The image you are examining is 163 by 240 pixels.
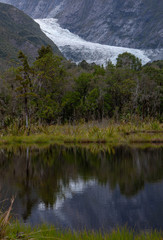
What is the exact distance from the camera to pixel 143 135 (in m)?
24.1

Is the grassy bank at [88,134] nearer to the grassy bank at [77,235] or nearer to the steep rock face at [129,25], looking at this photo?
the grassy bank at [77,235]

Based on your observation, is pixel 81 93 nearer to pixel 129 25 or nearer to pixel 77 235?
pixel 77 235

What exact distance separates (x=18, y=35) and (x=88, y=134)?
10511 cm

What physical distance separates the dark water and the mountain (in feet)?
254

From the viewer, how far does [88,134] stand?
79.0ft

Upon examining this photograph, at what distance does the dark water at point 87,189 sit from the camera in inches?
279

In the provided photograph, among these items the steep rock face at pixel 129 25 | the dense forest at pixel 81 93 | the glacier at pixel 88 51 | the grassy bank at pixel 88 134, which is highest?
the steep rock face at pixel 129 25

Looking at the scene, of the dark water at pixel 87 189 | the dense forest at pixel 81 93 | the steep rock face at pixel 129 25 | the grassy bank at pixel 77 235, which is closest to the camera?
the grassy bank at pixel 77 235

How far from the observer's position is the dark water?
279 inches

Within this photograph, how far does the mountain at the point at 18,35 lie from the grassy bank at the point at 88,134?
65.9 metres

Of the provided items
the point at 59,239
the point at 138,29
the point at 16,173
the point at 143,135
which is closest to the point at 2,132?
the point at 143,135

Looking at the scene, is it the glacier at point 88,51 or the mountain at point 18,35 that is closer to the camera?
the mountain at point 18,35

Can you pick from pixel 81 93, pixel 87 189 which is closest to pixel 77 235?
pixel 87 189

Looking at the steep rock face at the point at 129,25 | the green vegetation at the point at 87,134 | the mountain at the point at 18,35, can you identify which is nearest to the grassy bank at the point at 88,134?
the green vegetation at the point at 87,134
